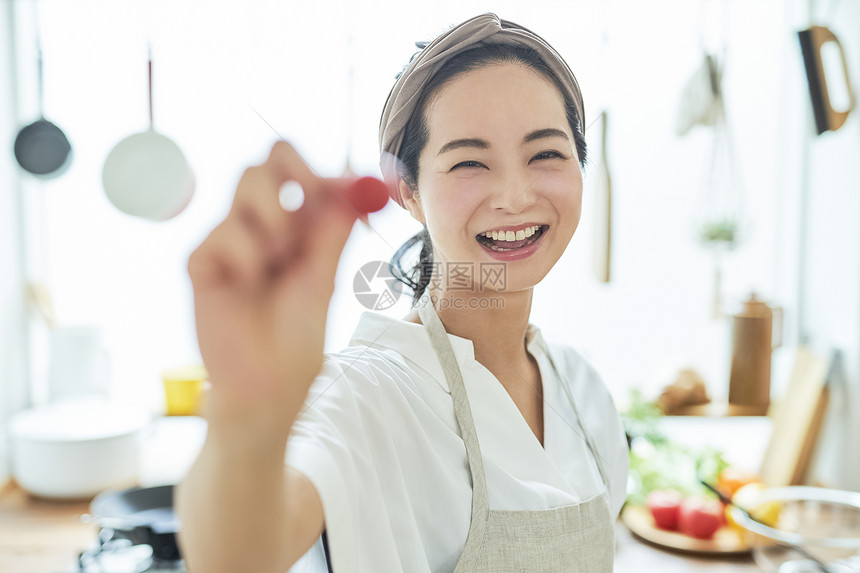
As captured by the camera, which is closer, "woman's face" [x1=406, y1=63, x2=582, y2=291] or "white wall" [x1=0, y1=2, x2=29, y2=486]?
"woman's face" [x1=406, y1=63, x2=582, y2=291]

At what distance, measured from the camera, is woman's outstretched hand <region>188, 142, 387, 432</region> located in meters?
0.15

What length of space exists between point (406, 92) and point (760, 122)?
101cm

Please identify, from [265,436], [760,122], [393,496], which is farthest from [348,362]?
[760,122]

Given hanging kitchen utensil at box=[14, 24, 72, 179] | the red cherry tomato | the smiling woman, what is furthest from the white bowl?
hanging kitchen utensil at box=[14, 24, 72, 179]

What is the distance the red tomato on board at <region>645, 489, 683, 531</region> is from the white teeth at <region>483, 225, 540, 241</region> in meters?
0.71

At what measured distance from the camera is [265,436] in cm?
18

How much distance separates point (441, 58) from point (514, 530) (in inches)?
10.7

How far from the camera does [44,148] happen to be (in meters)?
0.74

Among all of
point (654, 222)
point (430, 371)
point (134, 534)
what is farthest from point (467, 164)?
point (654, 222)

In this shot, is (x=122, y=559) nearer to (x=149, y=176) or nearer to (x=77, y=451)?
(x=77, y=451)

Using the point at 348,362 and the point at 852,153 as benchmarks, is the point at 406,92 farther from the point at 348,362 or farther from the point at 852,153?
the point at 852,153

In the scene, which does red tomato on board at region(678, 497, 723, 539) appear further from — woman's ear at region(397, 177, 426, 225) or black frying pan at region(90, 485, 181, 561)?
woman's ear at region(397, 177, 426, 225)

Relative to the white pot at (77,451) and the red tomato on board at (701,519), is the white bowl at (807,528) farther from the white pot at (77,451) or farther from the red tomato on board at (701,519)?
the white pot at (77,451)

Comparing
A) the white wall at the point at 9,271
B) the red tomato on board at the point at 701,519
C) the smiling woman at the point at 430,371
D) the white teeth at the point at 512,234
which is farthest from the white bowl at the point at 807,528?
the white wall at the point at 9,271
